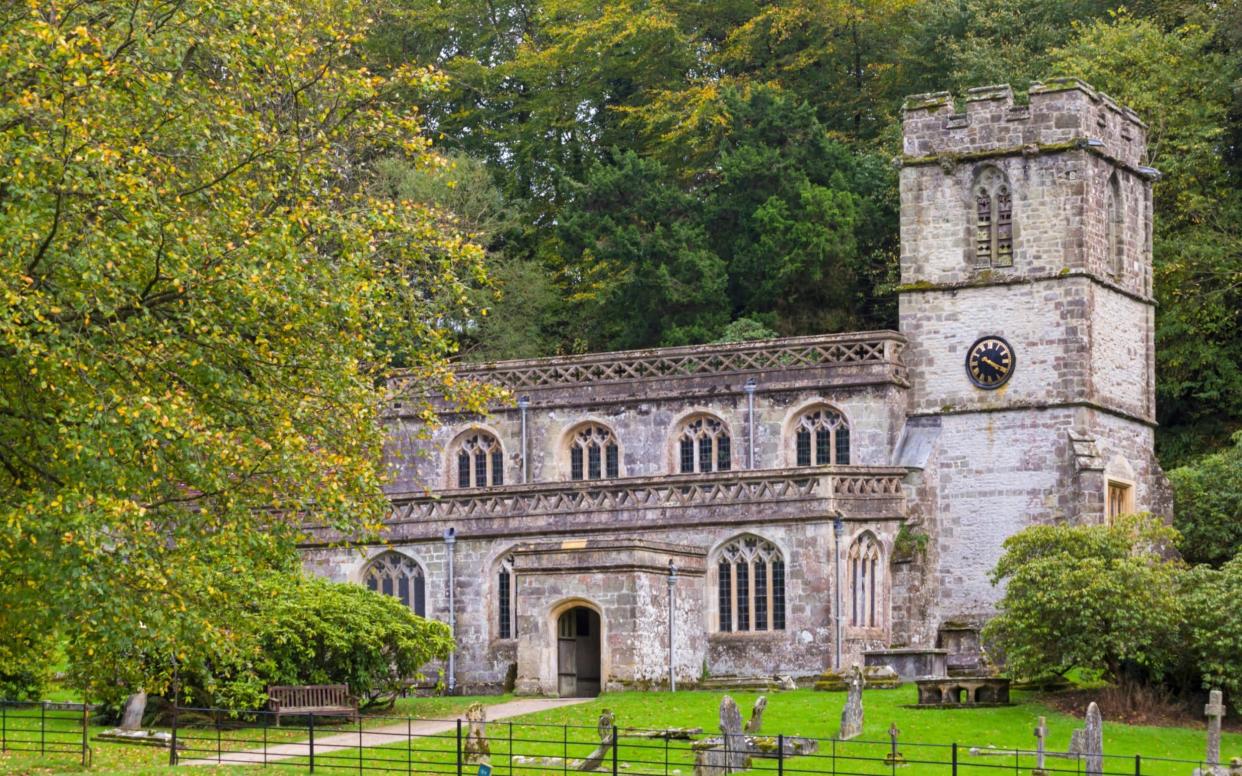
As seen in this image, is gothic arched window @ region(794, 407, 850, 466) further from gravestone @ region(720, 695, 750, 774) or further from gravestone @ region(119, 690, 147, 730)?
gravestone @ region(720, 695, 750, 774)

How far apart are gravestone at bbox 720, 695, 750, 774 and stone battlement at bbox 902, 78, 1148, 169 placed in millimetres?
22641

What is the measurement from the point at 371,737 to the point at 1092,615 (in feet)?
44.9

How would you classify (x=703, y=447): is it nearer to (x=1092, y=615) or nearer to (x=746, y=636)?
(x=746, y=636)

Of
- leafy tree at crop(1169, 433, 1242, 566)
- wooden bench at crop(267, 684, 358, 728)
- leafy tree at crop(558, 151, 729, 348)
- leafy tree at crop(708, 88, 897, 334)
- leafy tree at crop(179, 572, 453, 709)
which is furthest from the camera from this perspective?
leafy tree at crop(558, 151, 729, 348)

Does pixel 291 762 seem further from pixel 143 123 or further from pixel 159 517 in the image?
pixel 143 123

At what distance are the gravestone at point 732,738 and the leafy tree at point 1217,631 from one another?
10788 millimetres

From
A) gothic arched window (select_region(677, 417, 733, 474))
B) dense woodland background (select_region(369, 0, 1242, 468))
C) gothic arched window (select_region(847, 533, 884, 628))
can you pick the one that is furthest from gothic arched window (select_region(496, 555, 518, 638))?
dense woodland background (select_region(369, 0, 1242, 468))

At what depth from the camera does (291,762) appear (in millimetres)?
36125

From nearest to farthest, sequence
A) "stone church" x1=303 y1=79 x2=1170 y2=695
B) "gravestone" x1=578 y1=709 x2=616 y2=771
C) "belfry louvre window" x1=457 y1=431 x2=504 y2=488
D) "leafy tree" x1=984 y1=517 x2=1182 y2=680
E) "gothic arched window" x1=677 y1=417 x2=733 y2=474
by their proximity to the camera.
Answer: "gravestone" x1=578 y1=709 x2=616 y2=771, "leafy tree" x1=984 y1=517 x2=1182 y2=680, "stone church" x1=303 y1=79 x2=1170 y2=695, "gothic arched window" x1=677 y1=417 x2=733 y2=474, "belfry louvre window" x1=457 y1=431 x2=504 y2=488

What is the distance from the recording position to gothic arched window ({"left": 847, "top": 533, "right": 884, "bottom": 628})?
1987 inches

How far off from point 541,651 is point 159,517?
20.1 metres

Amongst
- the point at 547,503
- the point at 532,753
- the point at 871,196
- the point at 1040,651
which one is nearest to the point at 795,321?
the point at 871,196

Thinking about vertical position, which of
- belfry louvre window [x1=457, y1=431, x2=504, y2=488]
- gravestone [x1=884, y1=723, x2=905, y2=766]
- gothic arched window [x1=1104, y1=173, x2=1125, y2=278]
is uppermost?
gothic arched window [x1=1104, y1=173, x2=1125, y2=278]

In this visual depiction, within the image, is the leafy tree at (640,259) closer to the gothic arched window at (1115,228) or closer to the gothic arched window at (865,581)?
the gothic arched window at (1115,228)
